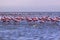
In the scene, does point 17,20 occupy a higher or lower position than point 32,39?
higher

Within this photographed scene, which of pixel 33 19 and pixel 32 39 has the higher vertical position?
pixel 33 19

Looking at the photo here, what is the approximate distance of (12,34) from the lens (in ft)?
3.72

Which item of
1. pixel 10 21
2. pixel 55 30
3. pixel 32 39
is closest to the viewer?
pixel 32 39

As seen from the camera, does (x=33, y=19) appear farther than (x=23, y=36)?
Yes

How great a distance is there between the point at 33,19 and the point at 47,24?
0.11 metres

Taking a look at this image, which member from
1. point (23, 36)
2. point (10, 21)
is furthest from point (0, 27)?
point (23, 36)

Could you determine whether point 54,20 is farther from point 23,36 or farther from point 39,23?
point 23,36

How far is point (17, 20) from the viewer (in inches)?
50.4

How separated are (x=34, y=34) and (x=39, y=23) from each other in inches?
7.3

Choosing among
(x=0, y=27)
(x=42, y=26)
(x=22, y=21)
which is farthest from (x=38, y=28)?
(x=0, y=27)

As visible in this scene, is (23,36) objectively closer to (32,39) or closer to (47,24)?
(32,39)

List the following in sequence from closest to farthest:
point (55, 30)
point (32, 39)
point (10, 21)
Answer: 1. point (32, 39)
2. point (55, 30)
3. point (10, 21)

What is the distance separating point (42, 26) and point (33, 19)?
3.8 inches

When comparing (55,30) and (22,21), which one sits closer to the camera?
(55,30)
